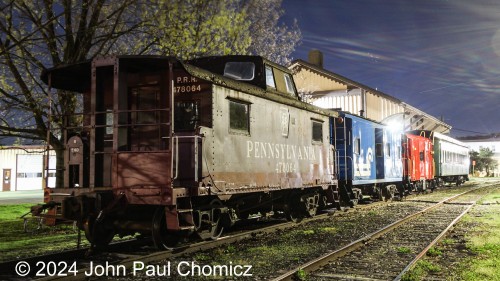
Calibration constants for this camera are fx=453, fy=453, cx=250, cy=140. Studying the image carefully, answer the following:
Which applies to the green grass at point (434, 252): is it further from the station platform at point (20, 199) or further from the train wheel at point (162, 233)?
the station platform at point (20, 199)

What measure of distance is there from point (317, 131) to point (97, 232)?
7.69m

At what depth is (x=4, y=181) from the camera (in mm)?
49625

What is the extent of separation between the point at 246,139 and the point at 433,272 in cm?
464

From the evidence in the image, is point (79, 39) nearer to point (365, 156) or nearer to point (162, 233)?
point (162, 233)

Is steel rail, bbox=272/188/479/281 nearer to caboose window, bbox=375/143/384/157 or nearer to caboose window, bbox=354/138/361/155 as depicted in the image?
caboose window, bbox=354/138/361/155

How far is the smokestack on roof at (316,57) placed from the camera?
1434 inches

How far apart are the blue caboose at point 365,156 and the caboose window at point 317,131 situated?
0.97 meters

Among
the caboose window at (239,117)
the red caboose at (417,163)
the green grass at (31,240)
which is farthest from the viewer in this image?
the red caboose at (417,163)

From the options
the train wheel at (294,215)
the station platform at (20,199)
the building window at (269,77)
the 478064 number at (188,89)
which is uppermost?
the building window at (269,77)

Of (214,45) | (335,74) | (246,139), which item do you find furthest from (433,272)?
(335,74)

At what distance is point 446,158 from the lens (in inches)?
1326

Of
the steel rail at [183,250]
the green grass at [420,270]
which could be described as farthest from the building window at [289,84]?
the green grass at [420,270]

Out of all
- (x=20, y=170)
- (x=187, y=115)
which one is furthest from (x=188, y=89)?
(x=20, y=170)

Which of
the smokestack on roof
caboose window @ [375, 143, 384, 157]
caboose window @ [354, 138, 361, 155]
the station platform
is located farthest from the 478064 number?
the smokestack on roof
